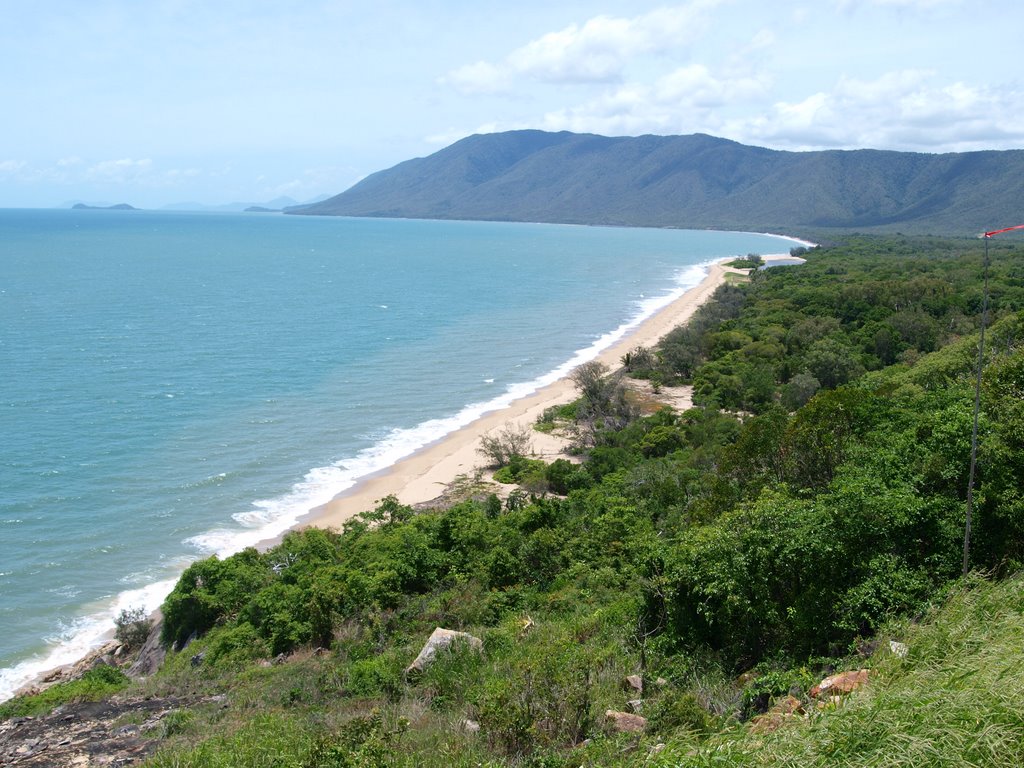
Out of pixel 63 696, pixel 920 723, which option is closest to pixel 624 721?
pixel 920 723

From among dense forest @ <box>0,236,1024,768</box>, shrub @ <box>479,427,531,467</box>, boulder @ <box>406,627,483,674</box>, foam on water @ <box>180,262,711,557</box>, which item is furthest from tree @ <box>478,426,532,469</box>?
boulder @ <box>406,627,483,674</box>

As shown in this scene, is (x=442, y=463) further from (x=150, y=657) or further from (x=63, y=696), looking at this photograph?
(x=63, y=696)

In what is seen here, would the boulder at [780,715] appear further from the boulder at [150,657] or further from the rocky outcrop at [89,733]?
the boulder at [150,657]

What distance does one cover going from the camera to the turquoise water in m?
22.0

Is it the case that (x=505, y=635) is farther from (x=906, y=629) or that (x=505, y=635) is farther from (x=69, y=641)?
(x=69, y=641)

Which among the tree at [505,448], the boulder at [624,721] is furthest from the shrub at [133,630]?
the tree at [505,448]

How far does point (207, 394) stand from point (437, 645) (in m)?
30.6

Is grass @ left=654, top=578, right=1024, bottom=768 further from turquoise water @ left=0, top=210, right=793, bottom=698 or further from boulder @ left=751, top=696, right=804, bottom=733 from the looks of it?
turquoise water @ left=0, top=210, right=793, bottom=698

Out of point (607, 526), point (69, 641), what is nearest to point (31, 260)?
point (69, 641)

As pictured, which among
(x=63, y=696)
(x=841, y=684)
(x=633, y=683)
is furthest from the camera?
(x=63, y=696)

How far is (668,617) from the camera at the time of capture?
10656 millimetres

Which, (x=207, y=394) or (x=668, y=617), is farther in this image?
(x=207, y=394)

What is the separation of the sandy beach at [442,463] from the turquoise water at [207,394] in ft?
3.12

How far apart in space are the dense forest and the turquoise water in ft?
18.2
